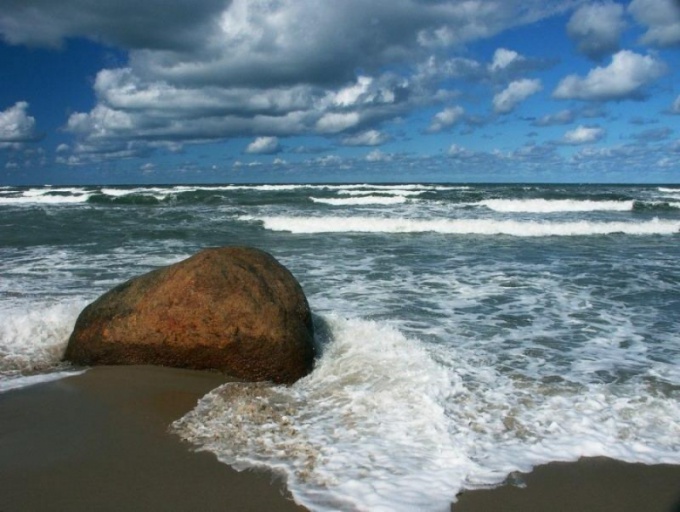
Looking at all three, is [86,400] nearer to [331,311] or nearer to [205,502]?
[205,502]

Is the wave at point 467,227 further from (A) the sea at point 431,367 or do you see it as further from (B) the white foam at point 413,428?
(B) the white foam at point 413,428

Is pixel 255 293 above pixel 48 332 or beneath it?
above

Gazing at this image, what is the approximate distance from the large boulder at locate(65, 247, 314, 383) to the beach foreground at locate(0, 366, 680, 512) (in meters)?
0.85

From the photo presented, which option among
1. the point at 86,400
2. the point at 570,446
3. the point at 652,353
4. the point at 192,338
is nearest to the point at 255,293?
the point at 192,338

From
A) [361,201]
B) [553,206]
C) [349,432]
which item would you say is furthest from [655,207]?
[349,432]

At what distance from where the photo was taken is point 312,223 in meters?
18.7

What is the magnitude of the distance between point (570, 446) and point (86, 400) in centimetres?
355

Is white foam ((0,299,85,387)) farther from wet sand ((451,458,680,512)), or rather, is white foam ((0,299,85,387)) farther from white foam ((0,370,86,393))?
wet sand ((451,458,680,512))

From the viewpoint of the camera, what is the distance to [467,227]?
57.6ft

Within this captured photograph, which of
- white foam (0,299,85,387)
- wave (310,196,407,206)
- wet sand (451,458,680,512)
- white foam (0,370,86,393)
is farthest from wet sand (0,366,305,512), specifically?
wave (310,196,407,206)

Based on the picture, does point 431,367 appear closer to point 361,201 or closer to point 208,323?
point 208,323

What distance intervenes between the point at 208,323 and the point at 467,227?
1422 centimetres

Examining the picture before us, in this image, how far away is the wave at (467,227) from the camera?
1681cm

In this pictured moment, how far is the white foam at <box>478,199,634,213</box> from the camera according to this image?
1016 inches
